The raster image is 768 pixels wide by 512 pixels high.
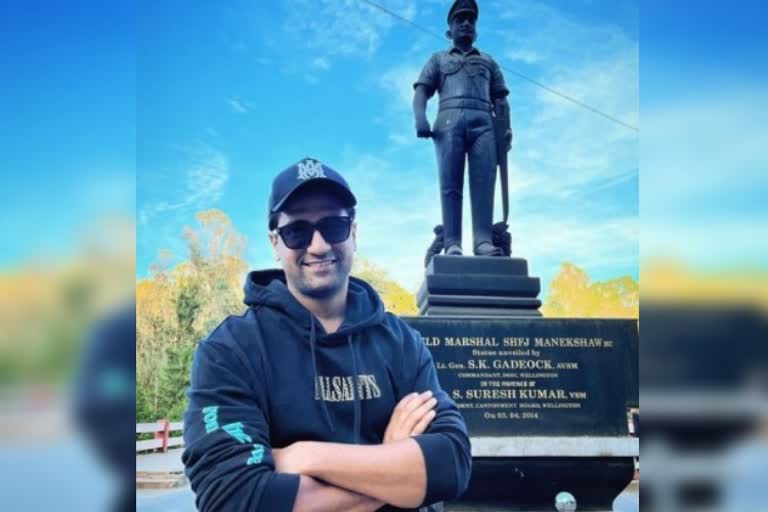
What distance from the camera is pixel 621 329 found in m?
4.79

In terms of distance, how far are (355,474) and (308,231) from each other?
0.81 metres

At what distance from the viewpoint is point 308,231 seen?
2221mm

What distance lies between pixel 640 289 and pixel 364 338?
92cm

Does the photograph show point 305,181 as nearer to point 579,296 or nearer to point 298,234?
point 298,234

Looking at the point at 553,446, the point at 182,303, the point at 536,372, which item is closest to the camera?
the point at 553,446

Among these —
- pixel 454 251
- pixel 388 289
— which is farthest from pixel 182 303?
pixel 454 251

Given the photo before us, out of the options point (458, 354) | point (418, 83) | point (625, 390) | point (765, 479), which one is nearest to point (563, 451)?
point (625, 390)

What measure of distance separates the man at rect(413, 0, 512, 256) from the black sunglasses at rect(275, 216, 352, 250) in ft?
11.9

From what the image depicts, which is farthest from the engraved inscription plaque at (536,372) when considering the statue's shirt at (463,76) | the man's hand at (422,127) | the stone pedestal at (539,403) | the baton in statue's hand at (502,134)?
the statue's shirt at (463,76)

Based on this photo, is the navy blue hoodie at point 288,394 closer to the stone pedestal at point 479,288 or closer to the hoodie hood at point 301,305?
the hoodie hood at point 301,305

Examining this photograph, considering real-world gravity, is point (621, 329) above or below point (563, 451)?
above

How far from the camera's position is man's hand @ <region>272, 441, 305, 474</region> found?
191cm

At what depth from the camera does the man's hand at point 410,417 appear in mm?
2098

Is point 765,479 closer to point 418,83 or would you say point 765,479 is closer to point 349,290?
point 349,290
